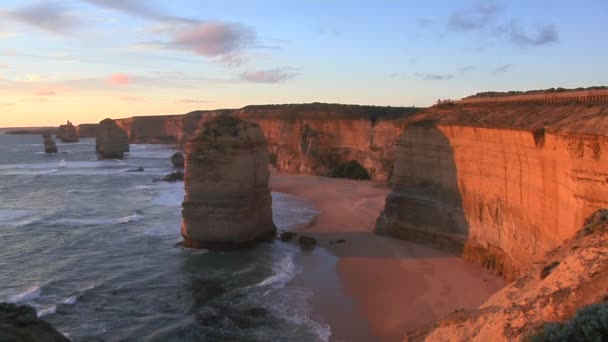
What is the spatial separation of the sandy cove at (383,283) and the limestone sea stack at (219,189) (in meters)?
3.98

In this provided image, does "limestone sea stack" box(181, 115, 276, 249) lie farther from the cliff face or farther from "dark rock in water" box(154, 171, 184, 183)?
"dark rock in water" box(154, 171, 184, 183)

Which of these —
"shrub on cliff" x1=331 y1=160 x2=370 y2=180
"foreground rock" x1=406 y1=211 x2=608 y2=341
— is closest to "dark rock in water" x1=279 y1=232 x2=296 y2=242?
"foreground rock" x1=406 y1=211 x2=608 y2=341

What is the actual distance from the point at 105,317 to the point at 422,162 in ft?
54.3

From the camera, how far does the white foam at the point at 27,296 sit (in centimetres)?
1922

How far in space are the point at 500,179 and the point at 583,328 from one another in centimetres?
1454

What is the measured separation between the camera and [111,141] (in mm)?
93562

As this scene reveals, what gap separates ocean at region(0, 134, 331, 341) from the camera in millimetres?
16891

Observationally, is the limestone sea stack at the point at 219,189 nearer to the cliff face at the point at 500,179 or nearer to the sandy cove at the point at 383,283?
the sandy cove at the point at 383,283

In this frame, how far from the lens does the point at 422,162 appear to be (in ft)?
88.4

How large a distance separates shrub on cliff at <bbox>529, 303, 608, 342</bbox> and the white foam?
1821 cm

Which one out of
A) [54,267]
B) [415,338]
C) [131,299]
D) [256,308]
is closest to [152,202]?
[54,267]

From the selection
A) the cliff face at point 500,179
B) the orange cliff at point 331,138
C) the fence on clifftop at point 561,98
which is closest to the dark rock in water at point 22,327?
the cliff face at point 500,179

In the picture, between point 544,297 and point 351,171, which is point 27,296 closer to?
point 544,297

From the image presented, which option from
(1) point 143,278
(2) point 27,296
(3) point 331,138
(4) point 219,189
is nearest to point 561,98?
(4) point 219,189
